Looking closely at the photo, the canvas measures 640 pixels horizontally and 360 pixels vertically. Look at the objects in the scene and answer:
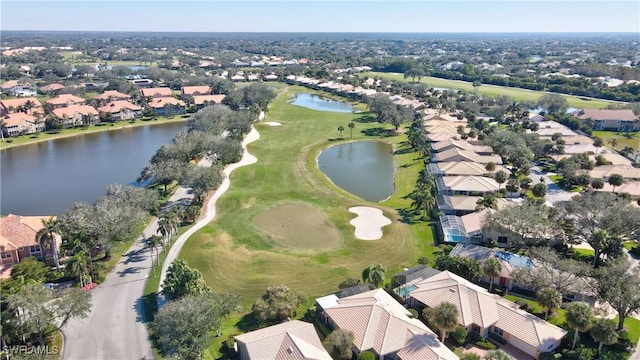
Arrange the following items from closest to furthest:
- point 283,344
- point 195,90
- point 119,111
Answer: point 283,344
point 119,111
point 195,90

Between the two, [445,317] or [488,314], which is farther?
[488,314]

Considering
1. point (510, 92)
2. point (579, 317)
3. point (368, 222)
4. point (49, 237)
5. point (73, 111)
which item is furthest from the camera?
point (510, 92)

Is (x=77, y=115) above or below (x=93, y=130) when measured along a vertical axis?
above

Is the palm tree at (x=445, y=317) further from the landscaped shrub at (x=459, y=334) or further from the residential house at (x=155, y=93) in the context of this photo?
the residential house at (x=155, y=93)

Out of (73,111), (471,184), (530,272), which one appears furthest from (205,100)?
(530,272)

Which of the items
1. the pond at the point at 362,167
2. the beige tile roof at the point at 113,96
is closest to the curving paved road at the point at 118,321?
the pond at the point at 362,167

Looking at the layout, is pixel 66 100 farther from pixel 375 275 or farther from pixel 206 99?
pixel 375 275

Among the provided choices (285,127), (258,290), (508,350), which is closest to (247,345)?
(258,290)

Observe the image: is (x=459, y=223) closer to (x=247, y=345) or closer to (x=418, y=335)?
(x=418, y=335)
